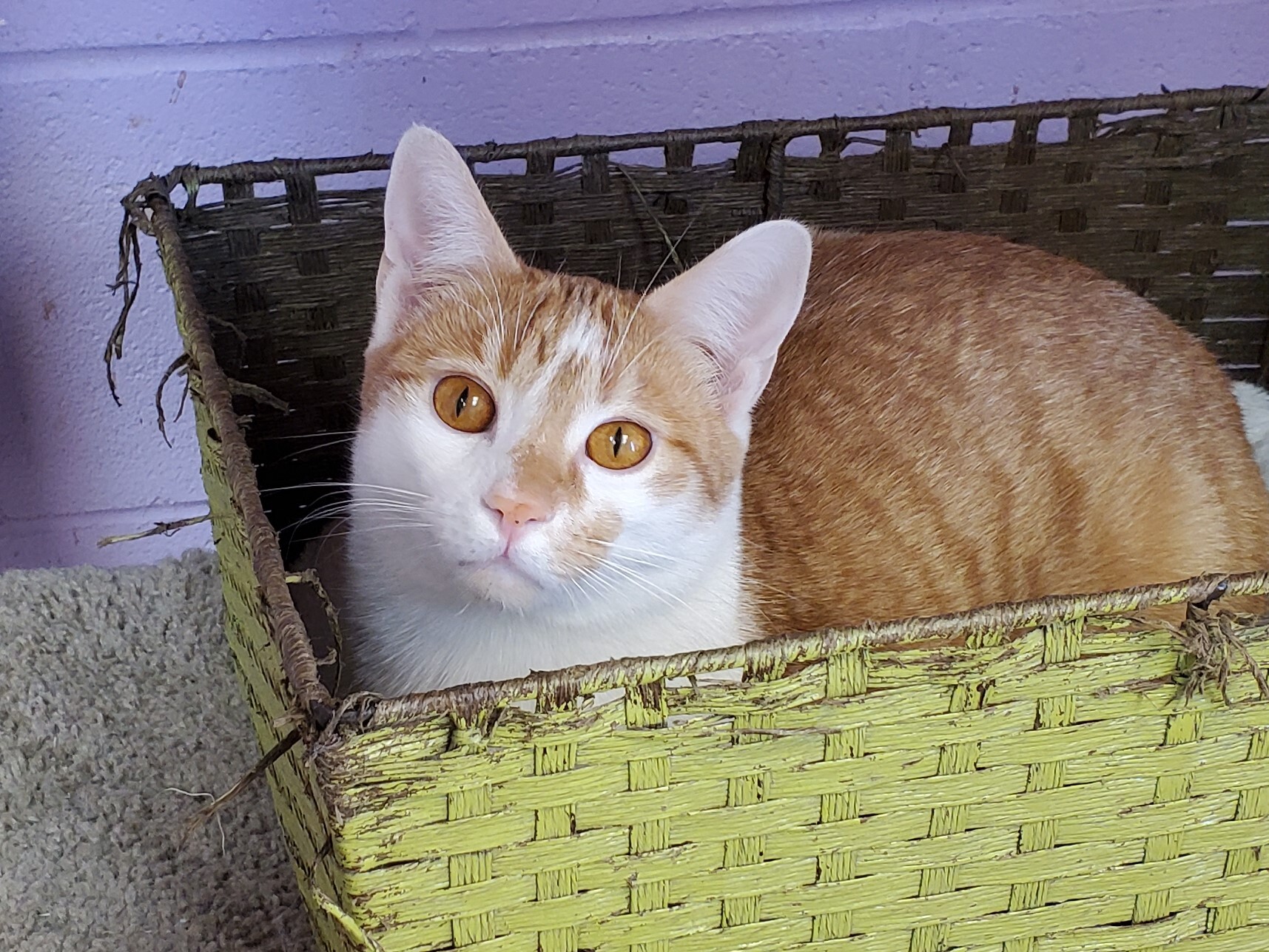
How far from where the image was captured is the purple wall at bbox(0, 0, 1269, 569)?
1.68 meters

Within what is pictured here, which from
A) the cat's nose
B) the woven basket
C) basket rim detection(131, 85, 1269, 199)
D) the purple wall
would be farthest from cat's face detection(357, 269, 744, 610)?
the purple wall

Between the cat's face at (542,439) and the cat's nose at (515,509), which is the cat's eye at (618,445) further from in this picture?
the cat's nose at (515,509)

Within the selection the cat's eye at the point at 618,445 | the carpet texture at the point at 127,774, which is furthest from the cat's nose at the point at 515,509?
the carpet texture at the point at 127,774

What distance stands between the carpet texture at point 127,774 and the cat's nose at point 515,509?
60cm

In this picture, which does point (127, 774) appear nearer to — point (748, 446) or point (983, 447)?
point (748, 446)

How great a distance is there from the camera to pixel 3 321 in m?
1.77

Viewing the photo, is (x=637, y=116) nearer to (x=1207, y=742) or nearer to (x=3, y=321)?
(x=3, y=321)

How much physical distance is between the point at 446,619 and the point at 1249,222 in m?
1.33

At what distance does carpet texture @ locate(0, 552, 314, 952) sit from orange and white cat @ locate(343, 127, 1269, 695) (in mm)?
302

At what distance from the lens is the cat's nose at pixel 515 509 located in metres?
0.94

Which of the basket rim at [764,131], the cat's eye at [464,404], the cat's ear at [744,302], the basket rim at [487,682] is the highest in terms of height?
the basket rim at [764,131]

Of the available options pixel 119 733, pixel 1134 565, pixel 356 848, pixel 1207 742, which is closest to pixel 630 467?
pixel 356 848

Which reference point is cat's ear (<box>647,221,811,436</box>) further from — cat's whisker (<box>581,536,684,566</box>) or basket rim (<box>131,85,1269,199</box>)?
basket rim (<box>131,85,1269,199</box>)

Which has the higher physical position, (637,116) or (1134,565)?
(637,116)
